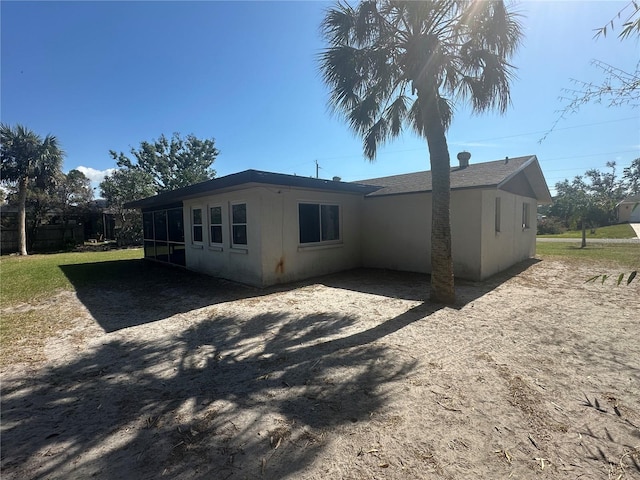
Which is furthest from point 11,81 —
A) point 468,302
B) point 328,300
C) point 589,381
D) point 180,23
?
point 589,381

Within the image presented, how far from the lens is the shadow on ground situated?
89.9 inches

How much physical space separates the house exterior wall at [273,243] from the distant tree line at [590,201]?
22.1 ft

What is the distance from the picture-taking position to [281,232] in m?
8.66

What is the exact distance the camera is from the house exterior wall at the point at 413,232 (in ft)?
29.3

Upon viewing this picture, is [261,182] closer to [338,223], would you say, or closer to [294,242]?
[294,242]

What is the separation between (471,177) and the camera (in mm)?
9602

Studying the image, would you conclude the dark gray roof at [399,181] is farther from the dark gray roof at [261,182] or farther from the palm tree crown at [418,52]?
the palm tree crown at [418,52]

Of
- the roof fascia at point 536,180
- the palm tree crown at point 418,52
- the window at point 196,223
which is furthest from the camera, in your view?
the roof fascia at point 536,180

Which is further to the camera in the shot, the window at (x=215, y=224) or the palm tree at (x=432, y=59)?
the window at (x=215, y=224)

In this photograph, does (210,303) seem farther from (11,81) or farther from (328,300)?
(11,81)

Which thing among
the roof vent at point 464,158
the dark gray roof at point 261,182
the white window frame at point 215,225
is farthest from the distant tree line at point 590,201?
the white window frame at point 215,225

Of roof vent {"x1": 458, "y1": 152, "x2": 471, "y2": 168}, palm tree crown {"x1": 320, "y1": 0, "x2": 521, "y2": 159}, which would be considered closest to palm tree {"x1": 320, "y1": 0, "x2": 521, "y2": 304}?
palm tree crown {"x1": 320, "y1": 0, "x2": 521, "y2": 159}

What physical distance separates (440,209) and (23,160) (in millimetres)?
22478

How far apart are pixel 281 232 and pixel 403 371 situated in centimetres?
571
